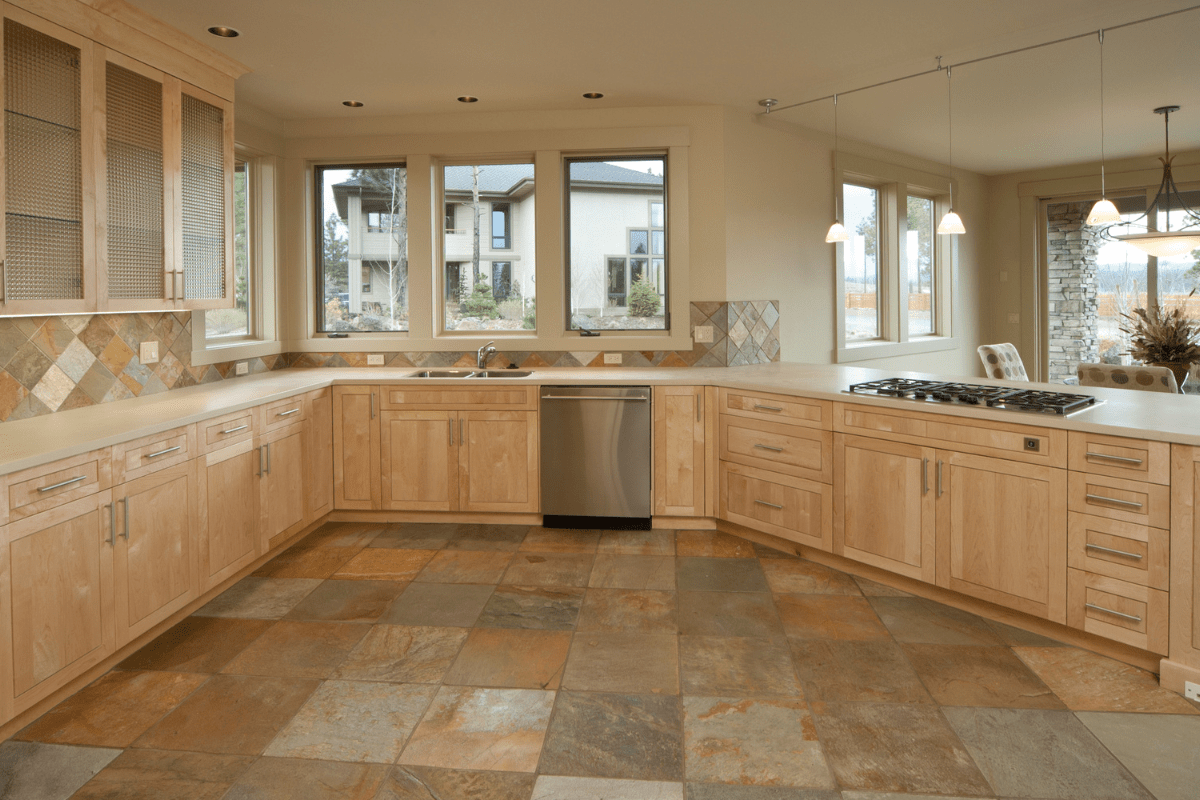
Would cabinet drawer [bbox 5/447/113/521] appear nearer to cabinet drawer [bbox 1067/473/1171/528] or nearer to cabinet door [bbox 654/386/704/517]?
cabinet door [bbox 654/386/704/517]

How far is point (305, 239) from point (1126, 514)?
4667mm

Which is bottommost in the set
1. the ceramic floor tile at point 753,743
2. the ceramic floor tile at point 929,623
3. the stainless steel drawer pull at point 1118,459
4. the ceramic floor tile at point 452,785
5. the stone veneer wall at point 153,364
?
the ceramic floor tile at point 452,785

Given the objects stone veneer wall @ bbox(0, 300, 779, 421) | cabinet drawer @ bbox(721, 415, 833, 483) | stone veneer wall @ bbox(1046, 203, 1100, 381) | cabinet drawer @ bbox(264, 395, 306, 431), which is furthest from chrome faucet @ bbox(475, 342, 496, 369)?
stone veneer wall @ bbox(1046, 203, 1100, 381)

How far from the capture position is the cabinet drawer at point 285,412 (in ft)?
11.9

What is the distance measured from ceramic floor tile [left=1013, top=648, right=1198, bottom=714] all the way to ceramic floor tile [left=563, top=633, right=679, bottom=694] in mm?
1244

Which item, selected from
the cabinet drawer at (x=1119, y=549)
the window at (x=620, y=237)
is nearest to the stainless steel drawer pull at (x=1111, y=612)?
the cabinet drawer at (x=1119, y=549)

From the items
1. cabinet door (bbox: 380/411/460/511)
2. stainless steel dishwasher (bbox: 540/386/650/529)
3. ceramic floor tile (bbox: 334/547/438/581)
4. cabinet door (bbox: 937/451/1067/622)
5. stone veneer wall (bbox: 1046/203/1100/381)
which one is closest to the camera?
cabinet door (bbox: 937/451/1067/622)

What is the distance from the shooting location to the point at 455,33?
3416 millimetres

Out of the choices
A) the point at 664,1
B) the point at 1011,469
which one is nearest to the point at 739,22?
the point at 664,1

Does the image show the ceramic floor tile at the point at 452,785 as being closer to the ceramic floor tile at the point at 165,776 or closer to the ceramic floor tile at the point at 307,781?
the ceramic floor tile at the point at 307,781

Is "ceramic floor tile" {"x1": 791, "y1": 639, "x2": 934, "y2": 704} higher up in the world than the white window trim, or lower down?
lower down

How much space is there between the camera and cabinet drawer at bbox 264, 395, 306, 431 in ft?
11.9

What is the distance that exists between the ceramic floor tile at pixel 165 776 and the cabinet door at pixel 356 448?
2303mm

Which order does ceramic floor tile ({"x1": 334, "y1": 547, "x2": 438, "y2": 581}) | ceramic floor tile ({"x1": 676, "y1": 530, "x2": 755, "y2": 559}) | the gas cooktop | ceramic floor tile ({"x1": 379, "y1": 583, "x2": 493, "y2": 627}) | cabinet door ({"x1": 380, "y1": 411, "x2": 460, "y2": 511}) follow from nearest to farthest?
the gas cooktop → ceramic floor tile ({"x1": 379, "y1": 583, "x2": 493, "y2": 627}) → ceramic floor tile ({"x1": 334, "y1": 547, "x2": 438, "y2": 581}) → ceramic floor tile ({"x1": 676, "y1": 530, "x2": 755, "y2": 559}) → cabinet door ({"x1": 380, "y1": 411, "x2": 460, "y2": 511})
